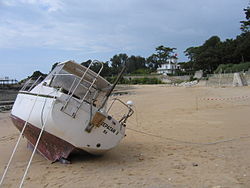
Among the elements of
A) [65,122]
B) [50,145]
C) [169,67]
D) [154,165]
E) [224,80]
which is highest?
[169,67]

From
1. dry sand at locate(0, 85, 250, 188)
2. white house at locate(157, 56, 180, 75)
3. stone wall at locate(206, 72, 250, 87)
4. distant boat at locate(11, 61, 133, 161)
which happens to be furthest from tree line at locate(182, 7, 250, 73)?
distant boat at locate(11, 61, 133, 161)

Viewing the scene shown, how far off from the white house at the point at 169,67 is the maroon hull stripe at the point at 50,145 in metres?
98.8

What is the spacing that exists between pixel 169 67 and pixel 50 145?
104379 millimetres

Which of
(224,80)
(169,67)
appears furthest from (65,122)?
(169,67)

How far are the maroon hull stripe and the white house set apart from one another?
98798mm

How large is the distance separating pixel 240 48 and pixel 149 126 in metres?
42.7

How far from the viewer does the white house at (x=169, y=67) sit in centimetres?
10538

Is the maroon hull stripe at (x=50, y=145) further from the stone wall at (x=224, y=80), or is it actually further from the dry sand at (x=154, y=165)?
the stone wall at (x=224, y=80)

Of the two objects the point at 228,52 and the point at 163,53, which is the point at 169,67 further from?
the point at 228,52

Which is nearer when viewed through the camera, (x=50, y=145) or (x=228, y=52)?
(x=50, y=145)

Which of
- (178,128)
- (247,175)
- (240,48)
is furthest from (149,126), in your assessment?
(240,48)

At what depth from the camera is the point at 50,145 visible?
5480mm

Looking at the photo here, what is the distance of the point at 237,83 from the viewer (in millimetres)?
32656

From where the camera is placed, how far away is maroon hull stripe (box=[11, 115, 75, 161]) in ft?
17.1
